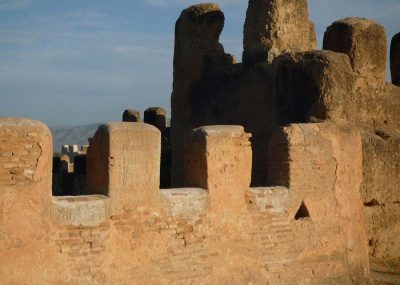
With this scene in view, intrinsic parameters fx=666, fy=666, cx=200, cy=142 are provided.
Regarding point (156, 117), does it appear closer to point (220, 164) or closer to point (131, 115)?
point (131, 115)

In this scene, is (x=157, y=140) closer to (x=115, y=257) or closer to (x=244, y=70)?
(x=115, y=257)

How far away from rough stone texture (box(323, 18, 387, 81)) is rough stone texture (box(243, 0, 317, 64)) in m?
0.59

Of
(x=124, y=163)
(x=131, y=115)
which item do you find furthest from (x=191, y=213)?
(x=131, y=115)

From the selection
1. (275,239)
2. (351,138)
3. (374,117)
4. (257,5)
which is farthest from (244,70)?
(275,239)

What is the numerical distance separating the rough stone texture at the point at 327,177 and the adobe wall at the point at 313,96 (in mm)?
896

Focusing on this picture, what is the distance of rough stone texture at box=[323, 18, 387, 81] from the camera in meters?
10.9

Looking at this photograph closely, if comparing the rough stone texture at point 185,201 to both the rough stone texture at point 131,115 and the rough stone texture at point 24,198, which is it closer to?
the rough stone texture at point 24,198

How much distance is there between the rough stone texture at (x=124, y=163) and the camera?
645 cm

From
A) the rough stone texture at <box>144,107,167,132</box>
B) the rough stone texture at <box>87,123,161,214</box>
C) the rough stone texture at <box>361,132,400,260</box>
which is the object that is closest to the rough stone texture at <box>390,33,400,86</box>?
the rough stone texture at <box>361,132,400,260</box>

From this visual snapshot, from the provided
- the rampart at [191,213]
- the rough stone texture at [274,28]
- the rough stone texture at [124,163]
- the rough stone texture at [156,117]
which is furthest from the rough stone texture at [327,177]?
the rough stone texture at [156,117]

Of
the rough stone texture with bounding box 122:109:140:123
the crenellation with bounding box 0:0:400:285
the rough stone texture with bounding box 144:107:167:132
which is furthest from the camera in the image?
the rough stone texture with bounding box 122:109:140:123

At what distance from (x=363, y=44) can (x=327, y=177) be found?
11.6 ft

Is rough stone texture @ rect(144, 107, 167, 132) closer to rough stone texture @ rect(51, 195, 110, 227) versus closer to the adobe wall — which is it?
the adobe wall

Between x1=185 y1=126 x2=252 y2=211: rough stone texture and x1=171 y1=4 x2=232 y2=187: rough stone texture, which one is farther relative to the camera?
x1=171 y1=4 x2=232 y2=187: rough stone texture
